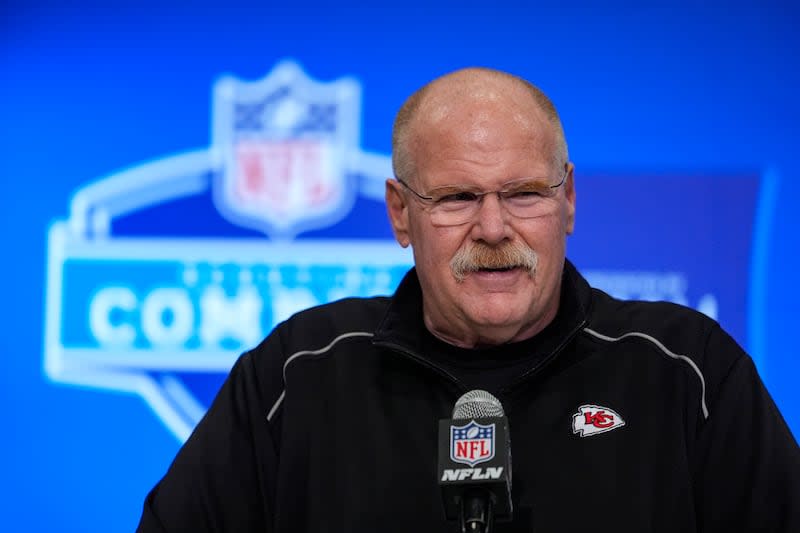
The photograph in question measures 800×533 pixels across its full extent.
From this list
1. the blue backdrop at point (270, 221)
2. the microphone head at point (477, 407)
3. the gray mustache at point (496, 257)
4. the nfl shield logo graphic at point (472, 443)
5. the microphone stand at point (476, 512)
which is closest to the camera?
the microphone stand at point (476, 512)

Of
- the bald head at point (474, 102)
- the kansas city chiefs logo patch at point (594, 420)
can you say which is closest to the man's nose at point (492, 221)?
the bald head at point (474, 102)

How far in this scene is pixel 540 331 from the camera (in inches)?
86.9

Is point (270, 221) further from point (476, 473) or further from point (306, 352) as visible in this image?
point (476, 473)

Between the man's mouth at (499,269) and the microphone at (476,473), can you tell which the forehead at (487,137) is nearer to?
the man's mouth at (499,269)

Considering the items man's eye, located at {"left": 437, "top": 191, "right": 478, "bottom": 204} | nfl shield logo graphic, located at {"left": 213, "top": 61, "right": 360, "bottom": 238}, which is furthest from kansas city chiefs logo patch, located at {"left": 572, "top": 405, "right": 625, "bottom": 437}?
nfl shield logo graphic, located at {"left": 213, "top": 61, "right": 360, "bottom": 238}

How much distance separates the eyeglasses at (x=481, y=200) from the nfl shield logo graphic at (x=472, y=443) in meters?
0.61

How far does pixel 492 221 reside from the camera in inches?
80.2

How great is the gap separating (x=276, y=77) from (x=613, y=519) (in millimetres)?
2136

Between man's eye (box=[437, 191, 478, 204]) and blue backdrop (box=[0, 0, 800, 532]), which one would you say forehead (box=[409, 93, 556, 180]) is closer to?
man's eye (box=[437, 191, 478, 204])

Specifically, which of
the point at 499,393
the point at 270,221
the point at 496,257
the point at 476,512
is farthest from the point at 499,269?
the point at 270,221

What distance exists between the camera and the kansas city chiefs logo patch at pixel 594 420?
2.03 metres

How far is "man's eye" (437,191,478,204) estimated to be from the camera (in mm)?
2111

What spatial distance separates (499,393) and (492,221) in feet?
1.12

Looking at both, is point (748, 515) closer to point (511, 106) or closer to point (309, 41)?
point (511, 106)
